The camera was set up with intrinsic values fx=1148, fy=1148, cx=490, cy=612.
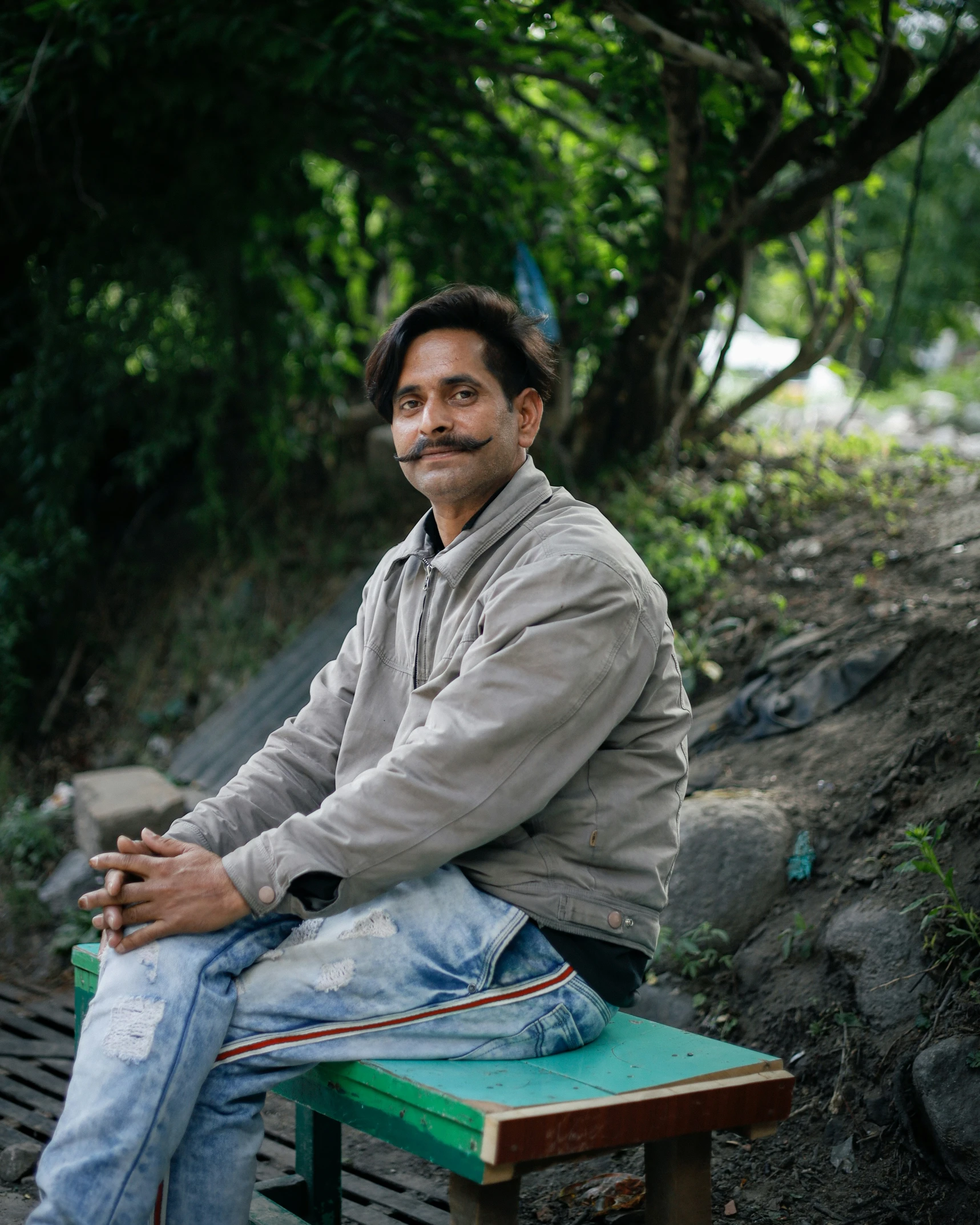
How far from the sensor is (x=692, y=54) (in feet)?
13.8

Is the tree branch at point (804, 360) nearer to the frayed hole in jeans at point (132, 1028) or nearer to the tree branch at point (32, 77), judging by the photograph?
the tree branch at point (32, 77)

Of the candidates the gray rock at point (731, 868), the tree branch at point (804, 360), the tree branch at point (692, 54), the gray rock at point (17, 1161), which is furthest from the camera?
the tree branch at point (804, 360)

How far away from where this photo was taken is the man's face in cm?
247

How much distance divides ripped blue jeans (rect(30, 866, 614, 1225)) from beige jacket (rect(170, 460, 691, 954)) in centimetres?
8

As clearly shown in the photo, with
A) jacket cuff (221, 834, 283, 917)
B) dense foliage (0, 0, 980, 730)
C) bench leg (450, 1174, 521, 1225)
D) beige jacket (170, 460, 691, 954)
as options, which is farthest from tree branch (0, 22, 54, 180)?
bench leg (450, 1174, 521, 1225)

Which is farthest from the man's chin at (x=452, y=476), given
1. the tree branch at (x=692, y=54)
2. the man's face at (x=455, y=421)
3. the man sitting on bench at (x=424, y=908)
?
the tree branch at (x=692, y=54)

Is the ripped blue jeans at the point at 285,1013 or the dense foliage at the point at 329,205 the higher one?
the dense foliage at the point at 329,205

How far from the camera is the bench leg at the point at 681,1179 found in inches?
79.4

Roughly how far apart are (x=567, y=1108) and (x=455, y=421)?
54.7 inches

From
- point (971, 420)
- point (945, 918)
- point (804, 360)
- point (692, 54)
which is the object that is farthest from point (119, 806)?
point (971, 420)

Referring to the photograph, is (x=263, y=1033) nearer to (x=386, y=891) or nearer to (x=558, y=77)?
(x=386, y=891)

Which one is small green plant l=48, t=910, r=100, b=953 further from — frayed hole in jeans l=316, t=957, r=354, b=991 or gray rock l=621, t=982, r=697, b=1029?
frayed hole in jeans l=316, t=957, r=354, b=991

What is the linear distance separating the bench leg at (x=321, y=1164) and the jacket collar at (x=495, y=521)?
1.24m

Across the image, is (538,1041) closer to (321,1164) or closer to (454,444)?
(321,1164)
